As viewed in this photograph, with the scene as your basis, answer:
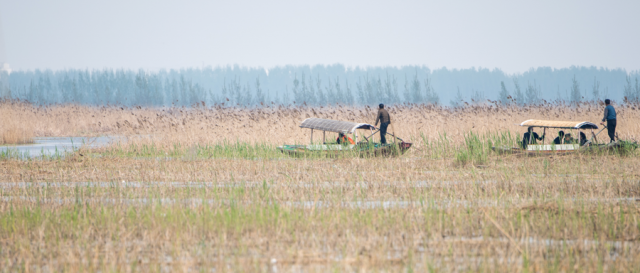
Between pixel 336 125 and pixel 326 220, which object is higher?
pixel 336 125

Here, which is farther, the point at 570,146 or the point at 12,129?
the point at 12,129

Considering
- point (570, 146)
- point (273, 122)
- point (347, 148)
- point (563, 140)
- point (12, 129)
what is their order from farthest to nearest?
point (12, 129) → point (273, 122) → point (563, 140) → point (347, 148) → point (570, 146)

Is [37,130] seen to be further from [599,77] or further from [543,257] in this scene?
[599,77]

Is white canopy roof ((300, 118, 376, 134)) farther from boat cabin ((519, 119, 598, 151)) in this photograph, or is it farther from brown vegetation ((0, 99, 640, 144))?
boat cabin ((519, 119, 598, 151))

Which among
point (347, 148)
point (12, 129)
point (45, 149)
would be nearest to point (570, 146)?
point (347, 148)

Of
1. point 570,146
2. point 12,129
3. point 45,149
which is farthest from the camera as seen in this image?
point 12,129

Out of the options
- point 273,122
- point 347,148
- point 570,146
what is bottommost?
point 570,146

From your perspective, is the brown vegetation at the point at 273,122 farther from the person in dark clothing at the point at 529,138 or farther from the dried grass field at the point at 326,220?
the dried grass field at the point at 326,220

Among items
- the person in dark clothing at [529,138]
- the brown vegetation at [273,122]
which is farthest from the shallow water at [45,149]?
the person in dark clothing at [529,138]

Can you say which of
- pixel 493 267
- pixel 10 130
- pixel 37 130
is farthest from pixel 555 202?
pixel 37 130

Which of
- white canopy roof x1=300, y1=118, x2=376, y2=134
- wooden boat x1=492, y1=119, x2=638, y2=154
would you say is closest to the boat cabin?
wooden boat x1=492, y1=119, x2=638, y2=154

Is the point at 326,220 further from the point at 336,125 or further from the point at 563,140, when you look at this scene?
the point at 563,140

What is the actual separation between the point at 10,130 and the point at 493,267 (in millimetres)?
23602

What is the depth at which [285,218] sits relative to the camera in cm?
672
